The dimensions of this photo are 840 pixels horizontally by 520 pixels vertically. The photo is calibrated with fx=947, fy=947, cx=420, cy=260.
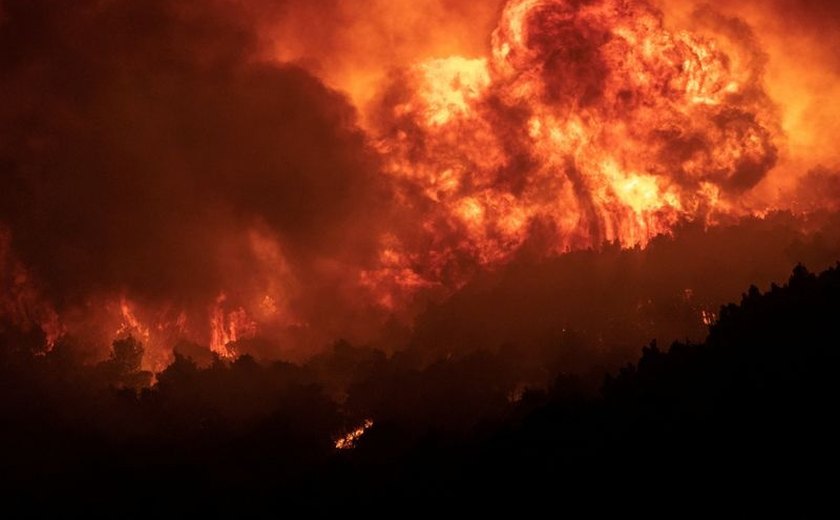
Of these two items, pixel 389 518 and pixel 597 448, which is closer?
pixel 597 448

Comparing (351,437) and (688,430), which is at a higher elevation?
(351,437)

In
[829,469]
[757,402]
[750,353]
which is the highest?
[750,353]

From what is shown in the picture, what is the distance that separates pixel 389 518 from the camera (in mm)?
87188

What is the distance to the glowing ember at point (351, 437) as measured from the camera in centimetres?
10488

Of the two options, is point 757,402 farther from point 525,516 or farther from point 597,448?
point 525,516

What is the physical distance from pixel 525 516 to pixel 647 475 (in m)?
10.7

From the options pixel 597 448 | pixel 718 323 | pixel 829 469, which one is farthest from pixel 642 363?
pixel 829 469

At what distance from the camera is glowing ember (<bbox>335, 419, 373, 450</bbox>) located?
105 meters

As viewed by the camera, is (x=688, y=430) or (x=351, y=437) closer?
(x=688, y=430)

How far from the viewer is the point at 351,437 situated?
107 meters

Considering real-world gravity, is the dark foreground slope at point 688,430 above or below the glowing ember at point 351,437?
below

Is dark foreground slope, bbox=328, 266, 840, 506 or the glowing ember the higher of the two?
the glowing ember

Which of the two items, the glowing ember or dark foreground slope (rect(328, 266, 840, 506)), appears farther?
the glowing ember

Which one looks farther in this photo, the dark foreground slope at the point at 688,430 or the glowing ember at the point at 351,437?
the glowing ember at the point at 351,437
